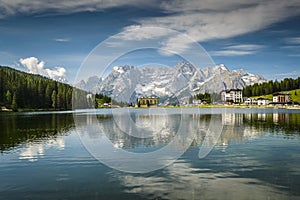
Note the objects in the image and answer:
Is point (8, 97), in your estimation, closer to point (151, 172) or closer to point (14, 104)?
point (14, 104)

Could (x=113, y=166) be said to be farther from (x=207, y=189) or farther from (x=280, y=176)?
(x=280, y=176)

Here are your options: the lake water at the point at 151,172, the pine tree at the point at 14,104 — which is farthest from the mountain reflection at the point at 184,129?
the pine tree at the point at 14,104

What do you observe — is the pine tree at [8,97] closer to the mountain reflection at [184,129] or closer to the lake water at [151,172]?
the mountain reflection at [184,129]

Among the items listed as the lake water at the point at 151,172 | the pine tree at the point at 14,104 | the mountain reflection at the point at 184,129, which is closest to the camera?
the lake water at the point at 151,172

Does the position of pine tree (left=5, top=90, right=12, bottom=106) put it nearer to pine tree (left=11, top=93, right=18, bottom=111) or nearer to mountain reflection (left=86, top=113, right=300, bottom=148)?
pine tree (left=11, top=93, right=18, bottom=111)

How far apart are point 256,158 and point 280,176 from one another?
8.09 meters

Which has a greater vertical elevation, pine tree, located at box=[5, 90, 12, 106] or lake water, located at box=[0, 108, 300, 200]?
pine tree, located at box=[5, 90, 12, 106]

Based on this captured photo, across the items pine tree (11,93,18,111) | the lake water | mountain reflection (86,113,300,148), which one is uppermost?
pine tree (11,93,18,111)

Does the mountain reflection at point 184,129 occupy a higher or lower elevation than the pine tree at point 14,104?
lower

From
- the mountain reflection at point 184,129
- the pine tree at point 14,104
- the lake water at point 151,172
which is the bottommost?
the lake water at point 151,172

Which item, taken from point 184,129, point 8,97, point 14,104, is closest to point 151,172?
point 184,129

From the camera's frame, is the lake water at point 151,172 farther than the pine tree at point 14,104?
No

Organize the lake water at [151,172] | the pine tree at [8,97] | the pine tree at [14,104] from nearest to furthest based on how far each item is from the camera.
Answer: the lake water at [151,172], the pine tree at [8,97], the pine tree at [14,104]

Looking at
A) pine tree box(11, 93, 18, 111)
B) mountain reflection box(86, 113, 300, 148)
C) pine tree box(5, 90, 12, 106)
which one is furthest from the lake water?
pine tree box(5, 90, 12, 106)
